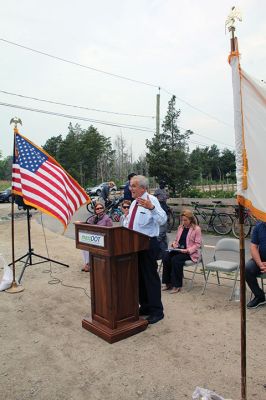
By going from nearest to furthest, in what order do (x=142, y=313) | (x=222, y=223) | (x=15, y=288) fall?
(x=142, y=313), (x=15, y=288), (x=222, y=223)

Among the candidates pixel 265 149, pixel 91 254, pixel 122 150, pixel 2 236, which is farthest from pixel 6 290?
pixel 122 150

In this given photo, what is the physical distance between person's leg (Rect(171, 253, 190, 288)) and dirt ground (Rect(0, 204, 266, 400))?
25cm

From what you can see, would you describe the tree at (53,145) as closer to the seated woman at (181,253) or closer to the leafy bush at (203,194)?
the leafy bush at (203,194)

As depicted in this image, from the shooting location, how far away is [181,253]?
5.36 m

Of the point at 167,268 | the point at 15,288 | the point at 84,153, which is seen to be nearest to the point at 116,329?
the point at 167,268

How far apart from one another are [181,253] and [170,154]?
35.9 feet

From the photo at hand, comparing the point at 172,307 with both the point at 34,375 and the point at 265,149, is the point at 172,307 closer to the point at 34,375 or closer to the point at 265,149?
the point at 34,375

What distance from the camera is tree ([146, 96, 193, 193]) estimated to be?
1586 centimetres

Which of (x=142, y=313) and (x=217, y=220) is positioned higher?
(x=217, y=220)

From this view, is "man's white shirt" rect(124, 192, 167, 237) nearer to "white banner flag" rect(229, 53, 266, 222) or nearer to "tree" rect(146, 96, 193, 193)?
"white banner flag" rect(229, 53, 266, 222)

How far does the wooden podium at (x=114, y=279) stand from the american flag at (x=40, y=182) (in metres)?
1.64

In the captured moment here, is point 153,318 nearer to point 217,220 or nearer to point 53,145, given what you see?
point 217,220

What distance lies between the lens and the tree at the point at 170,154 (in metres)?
15.9

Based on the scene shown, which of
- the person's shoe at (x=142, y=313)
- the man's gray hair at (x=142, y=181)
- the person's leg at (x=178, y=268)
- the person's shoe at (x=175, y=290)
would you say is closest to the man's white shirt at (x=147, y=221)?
the man's gray hair at (x=142, y=181)
